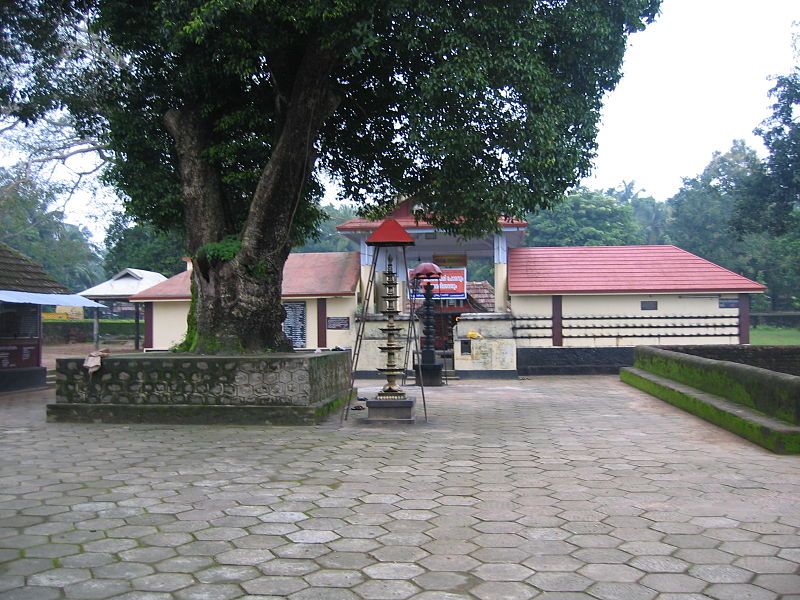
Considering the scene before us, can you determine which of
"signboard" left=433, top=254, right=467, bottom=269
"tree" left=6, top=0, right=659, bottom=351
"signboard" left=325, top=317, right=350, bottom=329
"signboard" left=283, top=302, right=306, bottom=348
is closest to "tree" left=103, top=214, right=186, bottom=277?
"signboard" left=283, top=302, right=306, bottom=348

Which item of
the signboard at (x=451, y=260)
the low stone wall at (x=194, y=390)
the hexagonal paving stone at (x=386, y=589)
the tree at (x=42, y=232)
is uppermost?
the tree at (x=42, y=232)

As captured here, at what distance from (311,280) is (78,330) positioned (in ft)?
65.0

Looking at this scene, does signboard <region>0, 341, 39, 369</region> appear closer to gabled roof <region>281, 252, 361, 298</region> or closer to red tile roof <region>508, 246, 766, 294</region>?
gabled roof <region>281, 252, 361, 298</region>

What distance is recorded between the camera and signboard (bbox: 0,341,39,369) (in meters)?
13.7

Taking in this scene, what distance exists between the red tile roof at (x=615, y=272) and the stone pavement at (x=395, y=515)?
1040 cm

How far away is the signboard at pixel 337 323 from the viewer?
18.6 metres

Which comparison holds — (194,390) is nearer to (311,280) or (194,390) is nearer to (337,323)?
(337,323)

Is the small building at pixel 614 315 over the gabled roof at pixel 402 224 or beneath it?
beneath

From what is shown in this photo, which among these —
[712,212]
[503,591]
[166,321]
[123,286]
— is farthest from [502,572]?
[712,212]

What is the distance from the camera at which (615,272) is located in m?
18.6

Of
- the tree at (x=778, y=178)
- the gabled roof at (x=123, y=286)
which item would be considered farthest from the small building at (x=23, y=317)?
the tree at (x=778, y=178)

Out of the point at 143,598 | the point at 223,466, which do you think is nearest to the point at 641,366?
the point at 223,466

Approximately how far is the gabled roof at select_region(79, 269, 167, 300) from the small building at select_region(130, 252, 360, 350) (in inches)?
141

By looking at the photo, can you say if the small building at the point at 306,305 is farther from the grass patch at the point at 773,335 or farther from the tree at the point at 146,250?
the grass patch at the point at 773,335
